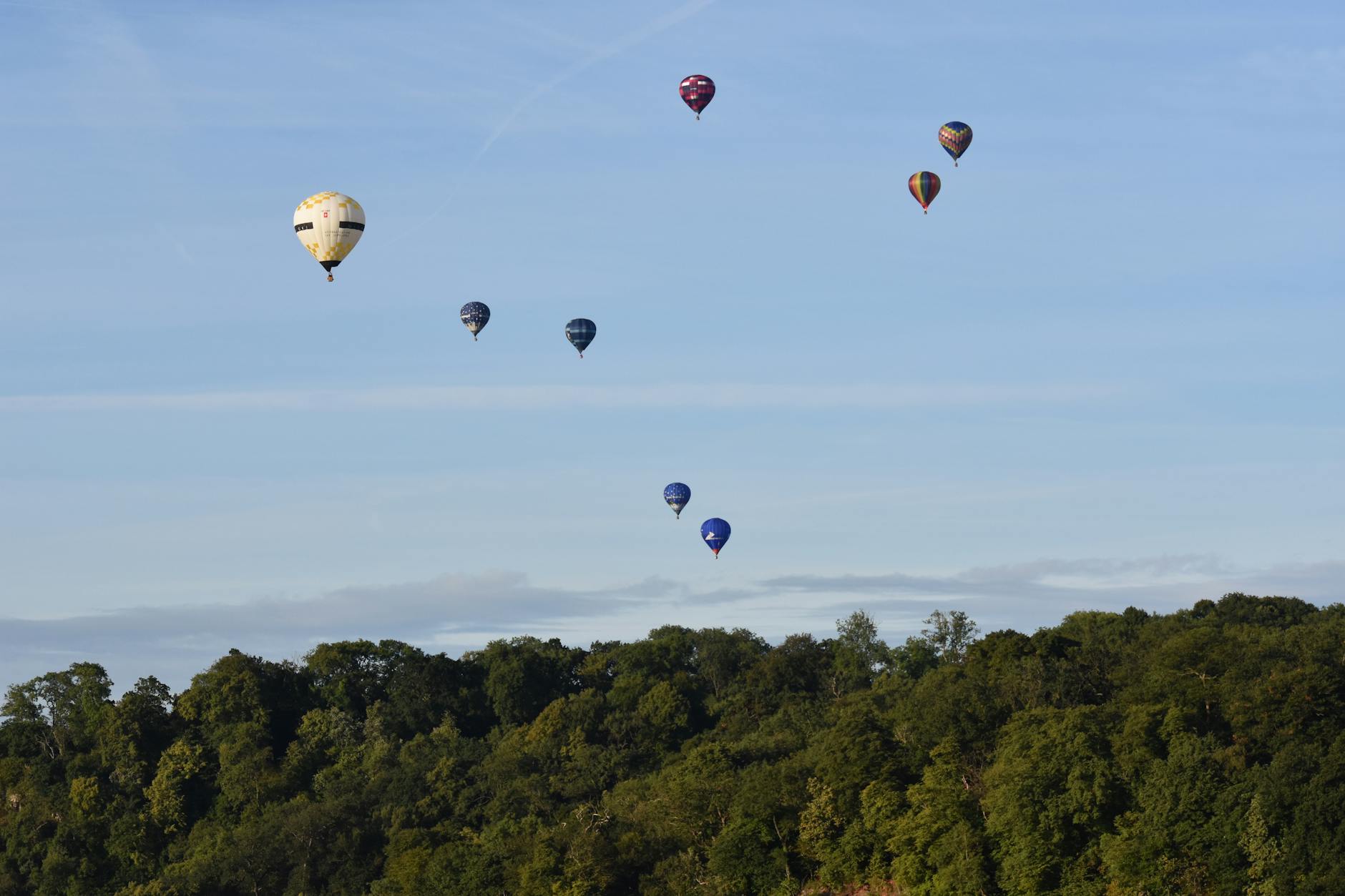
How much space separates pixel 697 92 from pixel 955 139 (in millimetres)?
15642

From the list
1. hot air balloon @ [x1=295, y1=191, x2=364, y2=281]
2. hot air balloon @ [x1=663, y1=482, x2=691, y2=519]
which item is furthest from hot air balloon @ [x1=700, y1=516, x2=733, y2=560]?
hot air balloon @ [x1=295, y1=191, x2=364, y2=281]

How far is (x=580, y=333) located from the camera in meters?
116

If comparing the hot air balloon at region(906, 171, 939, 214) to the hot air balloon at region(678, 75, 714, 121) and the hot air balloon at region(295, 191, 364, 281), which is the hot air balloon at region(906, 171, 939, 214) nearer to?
the hot air balloon at region(678, 75, 714, 121)

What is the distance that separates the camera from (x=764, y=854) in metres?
93.4

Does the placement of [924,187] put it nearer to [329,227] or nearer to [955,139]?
[955,139]

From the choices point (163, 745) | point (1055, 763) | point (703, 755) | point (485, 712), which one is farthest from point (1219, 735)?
point (163, 745)

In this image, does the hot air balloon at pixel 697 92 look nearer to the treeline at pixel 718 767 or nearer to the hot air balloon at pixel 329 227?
the hot air balloon at pixel 329 227

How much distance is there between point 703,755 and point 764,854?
11866 mm

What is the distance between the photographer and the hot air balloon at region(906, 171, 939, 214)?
361 ft

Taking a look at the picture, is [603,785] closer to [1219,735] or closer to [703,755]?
[703,755]

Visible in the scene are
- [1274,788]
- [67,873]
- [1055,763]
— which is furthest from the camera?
[67,873]

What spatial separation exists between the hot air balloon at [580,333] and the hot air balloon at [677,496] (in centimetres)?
1051

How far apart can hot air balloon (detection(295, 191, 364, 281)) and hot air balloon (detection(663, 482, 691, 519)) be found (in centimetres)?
3278

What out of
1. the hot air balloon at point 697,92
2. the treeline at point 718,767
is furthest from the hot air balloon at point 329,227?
the treeline at point 718,767
